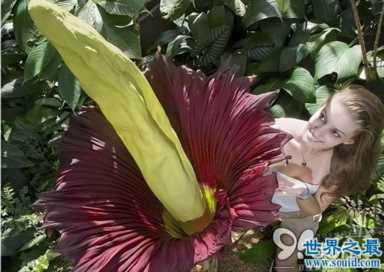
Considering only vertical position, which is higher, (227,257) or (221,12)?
(221,12)

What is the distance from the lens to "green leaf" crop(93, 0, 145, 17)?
1.09 m

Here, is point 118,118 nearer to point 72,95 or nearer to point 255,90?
point 72,95

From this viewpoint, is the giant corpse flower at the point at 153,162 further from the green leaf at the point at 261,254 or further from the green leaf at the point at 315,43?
the green leaf at the point at 315,43

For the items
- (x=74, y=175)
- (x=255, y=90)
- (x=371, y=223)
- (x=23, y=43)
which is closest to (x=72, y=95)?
(x=23, y=43)

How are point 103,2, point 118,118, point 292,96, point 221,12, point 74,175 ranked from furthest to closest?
point 221,12 → point 292,96 → point 103,2 → point 74,175 → point 118,118

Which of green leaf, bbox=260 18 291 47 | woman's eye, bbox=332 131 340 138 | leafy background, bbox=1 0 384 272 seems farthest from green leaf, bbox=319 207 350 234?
green leaf, bbox=260 18 291 47

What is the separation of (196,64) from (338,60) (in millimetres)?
384

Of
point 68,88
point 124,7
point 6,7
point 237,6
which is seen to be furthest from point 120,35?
point 237,6

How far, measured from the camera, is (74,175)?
0.89 metres

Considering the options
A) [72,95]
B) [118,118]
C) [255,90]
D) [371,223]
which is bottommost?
[371,223]

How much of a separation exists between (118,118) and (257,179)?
0.20 meters

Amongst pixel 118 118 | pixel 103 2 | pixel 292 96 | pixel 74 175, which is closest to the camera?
pixel 118 118

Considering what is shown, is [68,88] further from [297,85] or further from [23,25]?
[297,85]

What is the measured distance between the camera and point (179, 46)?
1480mm
